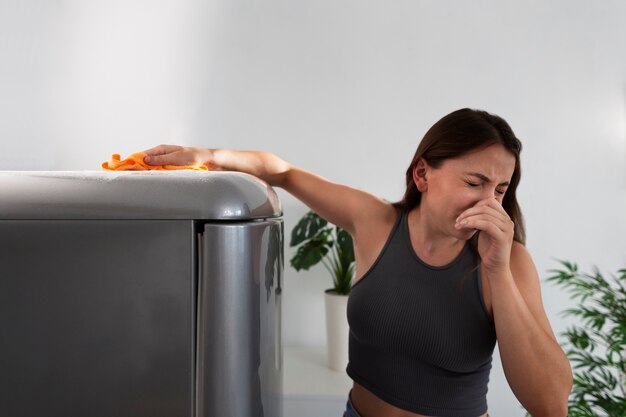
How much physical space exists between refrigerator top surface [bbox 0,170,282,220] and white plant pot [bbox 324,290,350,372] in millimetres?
1591

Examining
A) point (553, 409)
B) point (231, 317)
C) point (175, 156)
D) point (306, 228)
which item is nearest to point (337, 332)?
→ point (306, 228)

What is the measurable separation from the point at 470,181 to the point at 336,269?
115cm

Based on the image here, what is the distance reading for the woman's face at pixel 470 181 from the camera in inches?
41.2

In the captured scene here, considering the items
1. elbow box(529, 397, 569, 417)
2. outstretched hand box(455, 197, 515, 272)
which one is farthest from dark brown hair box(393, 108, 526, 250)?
elbow box(529, 397, 569, 417)

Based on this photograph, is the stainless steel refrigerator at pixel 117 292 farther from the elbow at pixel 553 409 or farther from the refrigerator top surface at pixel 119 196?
the elbow at pixel 553 409

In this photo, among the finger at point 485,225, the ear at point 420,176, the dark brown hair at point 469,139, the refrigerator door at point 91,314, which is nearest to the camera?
the refrigerator door at point 91,314

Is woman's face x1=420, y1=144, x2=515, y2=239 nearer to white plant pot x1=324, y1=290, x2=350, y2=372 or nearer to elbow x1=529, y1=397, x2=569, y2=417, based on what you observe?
elbow x1=529, y1=397, x2=569, y2=417

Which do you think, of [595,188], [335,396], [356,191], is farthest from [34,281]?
[595,188]

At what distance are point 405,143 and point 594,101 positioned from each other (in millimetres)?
768

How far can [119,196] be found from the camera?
47 cm

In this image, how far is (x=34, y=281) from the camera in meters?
0.47

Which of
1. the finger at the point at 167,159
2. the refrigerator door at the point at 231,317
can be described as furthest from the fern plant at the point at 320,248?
the refrigerator door at the point at 231,317

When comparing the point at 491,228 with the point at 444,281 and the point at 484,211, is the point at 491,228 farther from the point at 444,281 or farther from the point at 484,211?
the point at 444,281

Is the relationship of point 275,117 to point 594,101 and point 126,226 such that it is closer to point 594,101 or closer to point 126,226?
point 594,101
